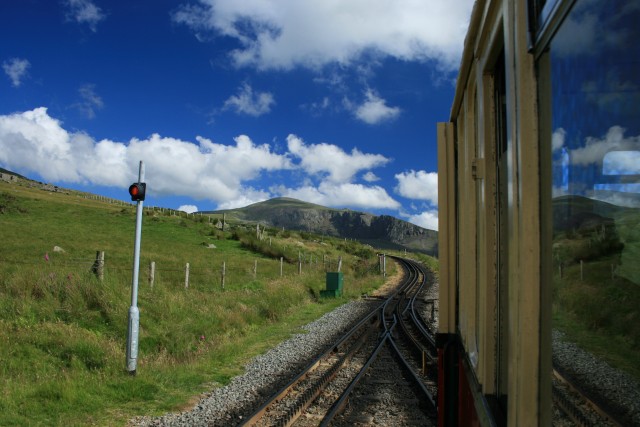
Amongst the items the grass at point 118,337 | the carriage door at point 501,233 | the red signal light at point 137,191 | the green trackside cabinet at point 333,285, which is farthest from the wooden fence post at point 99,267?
the carriage door at point 501,233

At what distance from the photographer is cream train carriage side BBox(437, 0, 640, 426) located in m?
0.95

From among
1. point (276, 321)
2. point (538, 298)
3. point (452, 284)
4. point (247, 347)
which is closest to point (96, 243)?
point (276, 321)

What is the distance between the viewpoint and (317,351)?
998 cm

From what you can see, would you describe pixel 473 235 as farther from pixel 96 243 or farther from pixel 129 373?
pixel 96 243

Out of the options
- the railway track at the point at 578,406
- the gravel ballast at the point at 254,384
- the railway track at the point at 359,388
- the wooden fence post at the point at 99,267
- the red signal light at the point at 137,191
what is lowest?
the gravel ballast at the point at 254,384

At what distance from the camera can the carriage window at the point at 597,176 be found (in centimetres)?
92

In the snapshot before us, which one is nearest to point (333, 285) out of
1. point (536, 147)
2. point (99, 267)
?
point (99, 267)

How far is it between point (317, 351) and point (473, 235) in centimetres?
791

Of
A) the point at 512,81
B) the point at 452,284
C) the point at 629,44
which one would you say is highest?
the point at 512,81

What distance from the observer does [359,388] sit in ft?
24.0

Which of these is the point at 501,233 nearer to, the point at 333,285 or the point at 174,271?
the point at 333,285

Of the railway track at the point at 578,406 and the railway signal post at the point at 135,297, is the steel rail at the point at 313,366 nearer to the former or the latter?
the railway signal post at the point at 135,297

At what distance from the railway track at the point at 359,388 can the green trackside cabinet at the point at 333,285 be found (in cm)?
858

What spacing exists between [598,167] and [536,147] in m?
0.28
